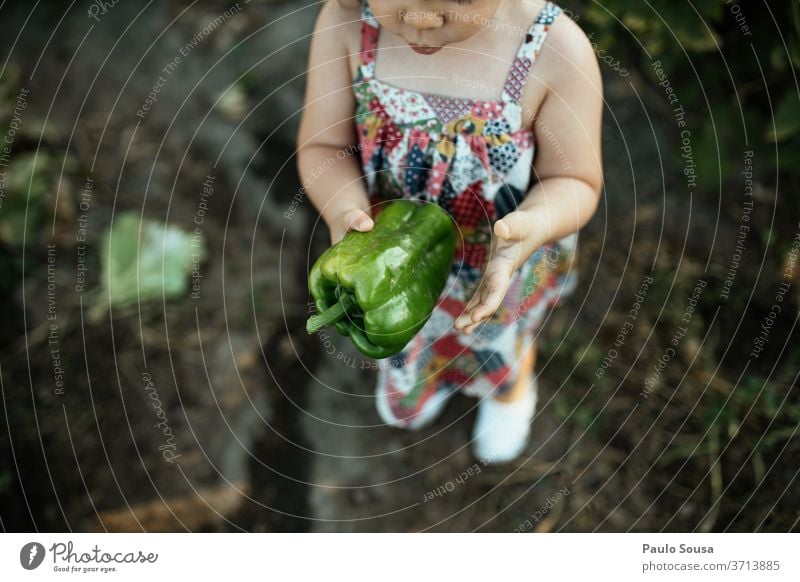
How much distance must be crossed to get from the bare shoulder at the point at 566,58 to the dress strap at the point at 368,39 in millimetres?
350

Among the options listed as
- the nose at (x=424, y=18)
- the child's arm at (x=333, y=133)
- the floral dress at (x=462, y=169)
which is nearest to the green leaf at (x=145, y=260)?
the floral dress at (x=462, y=169)

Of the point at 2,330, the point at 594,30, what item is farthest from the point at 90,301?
the point at 594,30

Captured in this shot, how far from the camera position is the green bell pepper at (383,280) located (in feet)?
4.44

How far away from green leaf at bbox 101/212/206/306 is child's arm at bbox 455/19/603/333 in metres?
1.64

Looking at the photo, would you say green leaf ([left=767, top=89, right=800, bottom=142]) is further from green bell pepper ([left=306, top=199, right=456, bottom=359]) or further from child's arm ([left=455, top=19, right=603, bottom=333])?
green bell pepper ([left=306, top=199, right=456, bottom=359])

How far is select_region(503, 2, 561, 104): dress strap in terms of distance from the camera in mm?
1347

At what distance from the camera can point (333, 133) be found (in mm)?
1562

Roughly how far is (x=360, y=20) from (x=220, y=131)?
1.60m

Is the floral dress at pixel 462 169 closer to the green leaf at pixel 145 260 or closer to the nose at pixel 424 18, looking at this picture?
the nose at pixel 424 18

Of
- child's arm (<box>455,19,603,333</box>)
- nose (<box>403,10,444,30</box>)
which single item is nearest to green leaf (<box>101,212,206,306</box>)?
child's arm (<box>455,19,603,333</box>)

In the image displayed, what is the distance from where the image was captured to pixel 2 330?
2.61m
